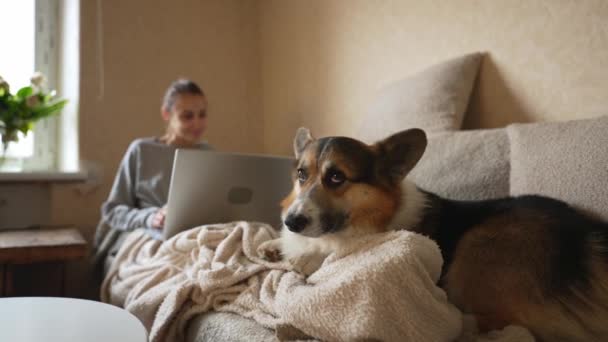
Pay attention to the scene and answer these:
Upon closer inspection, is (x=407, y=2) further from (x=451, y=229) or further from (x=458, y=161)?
(x=451, y=229)

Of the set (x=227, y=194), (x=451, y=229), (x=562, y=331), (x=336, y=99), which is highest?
(x=336, y=99)

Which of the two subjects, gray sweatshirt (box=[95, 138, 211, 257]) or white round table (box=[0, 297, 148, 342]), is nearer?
white round table (box=[0, 297, 148, 342])

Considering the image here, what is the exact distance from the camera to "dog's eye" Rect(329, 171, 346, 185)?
3.61 feet

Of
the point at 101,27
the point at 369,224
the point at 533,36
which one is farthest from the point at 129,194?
the point at 533,36

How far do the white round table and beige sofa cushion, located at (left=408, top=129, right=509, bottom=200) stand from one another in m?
0.97

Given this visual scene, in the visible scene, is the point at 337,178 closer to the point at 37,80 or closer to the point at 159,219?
the point at 159,219

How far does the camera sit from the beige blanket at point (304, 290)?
0.76 metres

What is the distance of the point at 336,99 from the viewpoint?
2465 mm

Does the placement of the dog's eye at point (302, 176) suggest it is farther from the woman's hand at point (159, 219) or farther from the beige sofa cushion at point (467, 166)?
the woman's hand at point (159, 219)

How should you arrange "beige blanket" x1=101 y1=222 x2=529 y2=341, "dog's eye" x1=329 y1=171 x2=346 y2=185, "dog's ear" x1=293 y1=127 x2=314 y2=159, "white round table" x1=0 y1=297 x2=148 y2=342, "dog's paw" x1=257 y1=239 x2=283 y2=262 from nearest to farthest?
"beige blanket" x1=101 y1=222 x2=529 y2=341
"white round table" x1=0 y1=297 x2=148 y2=342
"dog's eye" x1=329 y1=171 x2=346 y2=185
"dog's paw" x1=257 y1=239 x2=283 y2=262
"dog's ear" x1=293 y1=127 x2=314 y2=159

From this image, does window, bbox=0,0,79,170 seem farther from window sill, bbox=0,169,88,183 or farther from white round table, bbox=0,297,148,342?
white round table, bbox=0,297,148,342

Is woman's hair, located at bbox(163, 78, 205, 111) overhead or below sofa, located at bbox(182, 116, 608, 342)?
overhead

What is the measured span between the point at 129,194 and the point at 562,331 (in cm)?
174

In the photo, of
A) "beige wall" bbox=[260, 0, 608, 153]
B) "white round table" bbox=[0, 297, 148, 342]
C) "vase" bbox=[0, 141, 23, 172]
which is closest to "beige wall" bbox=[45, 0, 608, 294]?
"beige wall" bbox=[260, 0, 608, 153]
